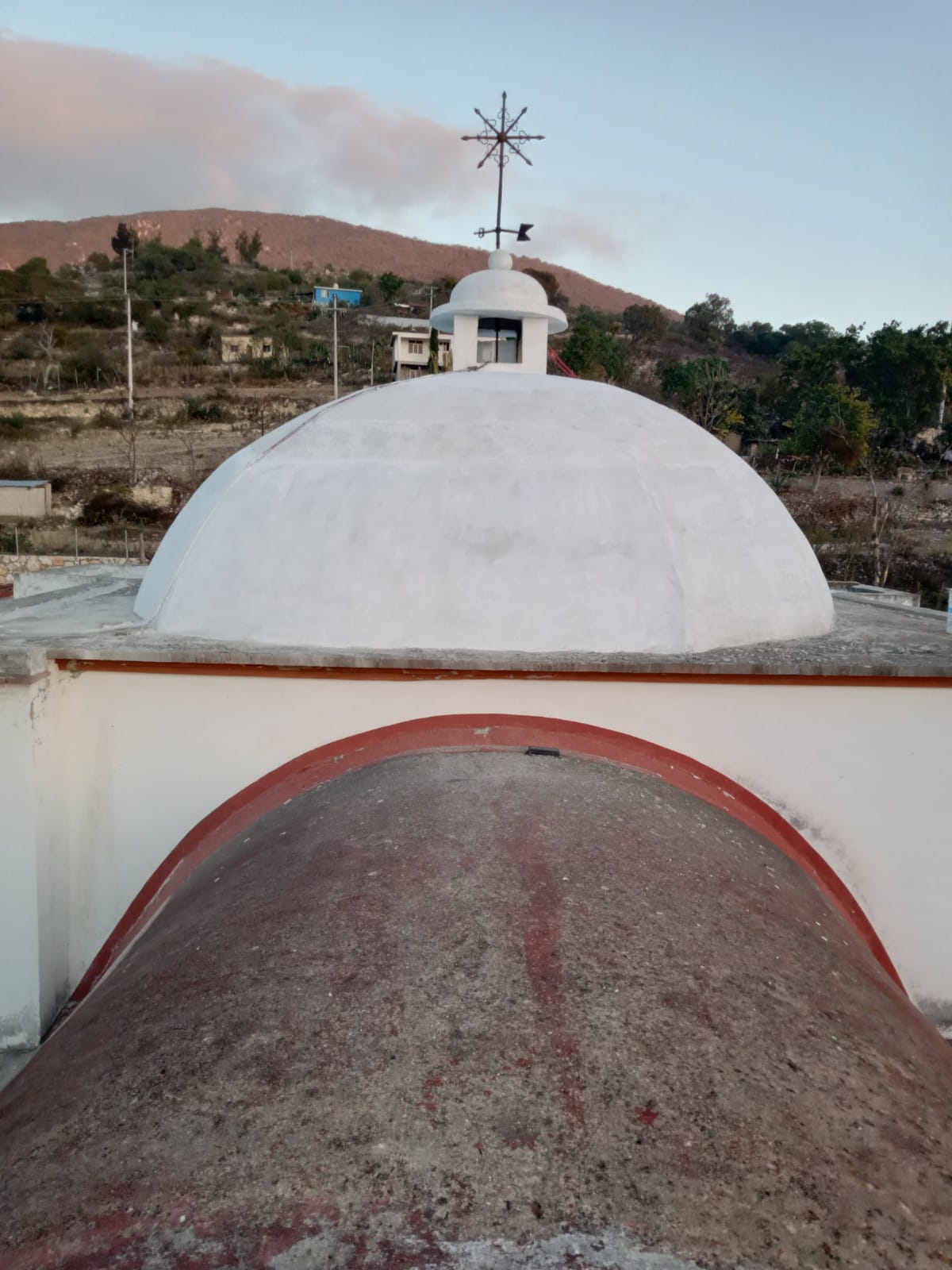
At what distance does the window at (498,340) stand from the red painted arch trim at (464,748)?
3347mm

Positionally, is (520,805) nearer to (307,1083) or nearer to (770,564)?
(307,1083)

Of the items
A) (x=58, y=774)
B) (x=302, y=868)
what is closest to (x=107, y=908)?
(x=58, y=774)

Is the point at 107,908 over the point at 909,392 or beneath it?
beneath

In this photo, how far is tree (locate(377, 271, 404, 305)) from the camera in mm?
51625

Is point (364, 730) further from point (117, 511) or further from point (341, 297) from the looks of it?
point (341, 297)

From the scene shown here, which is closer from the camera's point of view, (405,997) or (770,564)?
(405,997)

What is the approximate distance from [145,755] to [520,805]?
7.96 ft

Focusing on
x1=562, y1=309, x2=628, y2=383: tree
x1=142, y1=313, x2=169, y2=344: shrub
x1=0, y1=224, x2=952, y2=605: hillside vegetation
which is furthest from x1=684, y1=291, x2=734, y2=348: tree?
x1=142, y1=313, x2=169, y2=344: shrub

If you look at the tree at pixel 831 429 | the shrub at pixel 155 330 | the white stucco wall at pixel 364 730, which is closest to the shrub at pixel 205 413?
the shrub at pixel 155 330

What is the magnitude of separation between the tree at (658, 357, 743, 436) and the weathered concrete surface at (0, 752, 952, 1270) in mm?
32561

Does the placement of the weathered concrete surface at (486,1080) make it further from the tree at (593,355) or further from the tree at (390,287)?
the tree at (390,287)

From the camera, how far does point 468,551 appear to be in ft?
16.3

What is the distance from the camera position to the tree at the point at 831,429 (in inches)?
1208

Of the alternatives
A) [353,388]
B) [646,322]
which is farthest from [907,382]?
[353,388]
